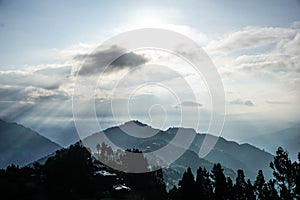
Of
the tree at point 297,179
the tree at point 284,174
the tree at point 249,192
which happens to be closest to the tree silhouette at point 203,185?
the tree at point 249,192

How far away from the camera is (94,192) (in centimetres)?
9806

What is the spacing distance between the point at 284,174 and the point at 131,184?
64.2 meters

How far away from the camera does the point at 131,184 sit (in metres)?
117

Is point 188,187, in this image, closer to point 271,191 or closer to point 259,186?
point 259,186

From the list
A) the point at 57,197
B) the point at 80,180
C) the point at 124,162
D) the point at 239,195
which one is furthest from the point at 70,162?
the point at 239,195

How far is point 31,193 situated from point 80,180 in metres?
16.5

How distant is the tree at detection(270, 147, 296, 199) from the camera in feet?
224

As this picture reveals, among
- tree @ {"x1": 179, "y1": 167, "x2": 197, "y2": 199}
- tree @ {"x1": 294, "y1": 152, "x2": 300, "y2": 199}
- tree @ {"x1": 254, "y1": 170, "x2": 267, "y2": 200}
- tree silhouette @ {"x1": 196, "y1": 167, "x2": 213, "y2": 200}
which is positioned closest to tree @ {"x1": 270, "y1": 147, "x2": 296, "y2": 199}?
tree @ {"x1": 294, "y1": 152, "x2": 300, "y2": 199}

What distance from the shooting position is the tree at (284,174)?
68188 mm

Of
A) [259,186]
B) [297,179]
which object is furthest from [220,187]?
[297,179]

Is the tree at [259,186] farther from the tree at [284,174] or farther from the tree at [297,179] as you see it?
the tree at [297,179]

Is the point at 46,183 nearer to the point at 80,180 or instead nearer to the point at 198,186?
the point at 80,180

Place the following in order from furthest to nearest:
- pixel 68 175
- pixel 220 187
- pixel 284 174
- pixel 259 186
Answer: pixel 68 175, pixel 220 187, pixel 259 186, pixel 284 174

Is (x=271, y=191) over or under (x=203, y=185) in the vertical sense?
under
